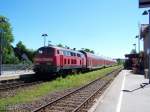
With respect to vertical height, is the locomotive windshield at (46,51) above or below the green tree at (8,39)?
below

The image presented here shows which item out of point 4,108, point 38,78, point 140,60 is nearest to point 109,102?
point 4,108

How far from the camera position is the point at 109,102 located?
16.5m

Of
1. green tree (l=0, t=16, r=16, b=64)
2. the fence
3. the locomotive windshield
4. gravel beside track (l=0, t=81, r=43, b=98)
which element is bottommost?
gravel beside track (l=0, t=81, r=43, b=98)

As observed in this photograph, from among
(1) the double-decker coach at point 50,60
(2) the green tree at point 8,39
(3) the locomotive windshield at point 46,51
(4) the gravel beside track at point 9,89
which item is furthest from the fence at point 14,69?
(2) the green tree at point 8,39

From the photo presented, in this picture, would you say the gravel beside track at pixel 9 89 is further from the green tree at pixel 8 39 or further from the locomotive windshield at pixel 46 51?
the green tree at pixel 8 39

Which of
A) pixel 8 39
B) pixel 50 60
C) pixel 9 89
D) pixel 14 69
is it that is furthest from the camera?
pixel 8 39

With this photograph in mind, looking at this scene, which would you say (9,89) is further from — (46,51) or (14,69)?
(14,69)

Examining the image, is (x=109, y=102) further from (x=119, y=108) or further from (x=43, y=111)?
(x=43, y=111)

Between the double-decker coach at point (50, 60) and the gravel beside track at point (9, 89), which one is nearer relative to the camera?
the gravel beside track at point (9, 89)

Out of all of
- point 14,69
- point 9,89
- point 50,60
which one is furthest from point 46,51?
point 14,69

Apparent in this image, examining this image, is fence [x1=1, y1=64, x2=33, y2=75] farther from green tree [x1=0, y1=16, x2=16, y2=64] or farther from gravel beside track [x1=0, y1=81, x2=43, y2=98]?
green tree [x1=0, y1=16, x2=16, y2=64]

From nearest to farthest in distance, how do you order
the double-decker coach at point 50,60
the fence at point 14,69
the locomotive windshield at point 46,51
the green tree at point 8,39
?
the double-decker coach at point 50,60, the locomotive windshield at point 46,51, the fence at point 14,69, the green tree at point 8,39

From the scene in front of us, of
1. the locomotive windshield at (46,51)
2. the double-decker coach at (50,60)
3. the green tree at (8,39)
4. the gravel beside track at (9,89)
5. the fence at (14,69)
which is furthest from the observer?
the green tree at (8,39)

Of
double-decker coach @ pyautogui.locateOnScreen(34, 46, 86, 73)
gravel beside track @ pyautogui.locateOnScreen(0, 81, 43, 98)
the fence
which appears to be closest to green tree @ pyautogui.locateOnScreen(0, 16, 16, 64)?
the fence
